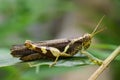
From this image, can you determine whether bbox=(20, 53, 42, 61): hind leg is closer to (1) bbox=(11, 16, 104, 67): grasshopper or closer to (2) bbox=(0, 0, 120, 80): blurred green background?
(1) bbox=(11, 16, 104, 67): grasshopper

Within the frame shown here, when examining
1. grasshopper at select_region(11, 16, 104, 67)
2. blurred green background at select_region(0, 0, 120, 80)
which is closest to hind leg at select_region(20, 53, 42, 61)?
grasshopper at select_region(11, 16, 104, 67)

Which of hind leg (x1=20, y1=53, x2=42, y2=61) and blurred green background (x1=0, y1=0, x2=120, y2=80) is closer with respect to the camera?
hind leg (x1=20, y1=53, x2=42, y2=61)

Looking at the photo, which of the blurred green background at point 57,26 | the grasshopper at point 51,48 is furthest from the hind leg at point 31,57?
the blurred green background at point 57,26

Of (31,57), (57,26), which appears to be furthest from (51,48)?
(57,26)

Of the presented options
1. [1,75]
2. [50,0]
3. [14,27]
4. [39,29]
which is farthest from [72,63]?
[39,29]

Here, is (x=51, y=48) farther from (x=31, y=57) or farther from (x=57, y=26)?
(x=57, y=26)

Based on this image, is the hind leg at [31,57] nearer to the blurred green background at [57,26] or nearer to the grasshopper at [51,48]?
the grasshopper at [51,48]

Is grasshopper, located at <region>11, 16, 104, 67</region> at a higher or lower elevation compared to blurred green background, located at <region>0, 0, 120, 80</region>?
lower
